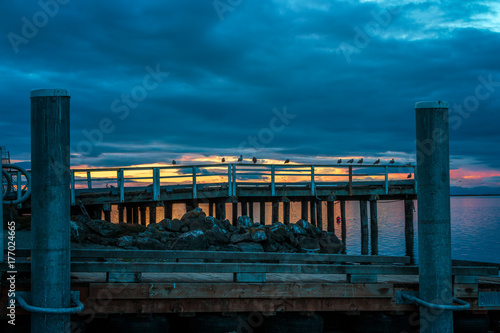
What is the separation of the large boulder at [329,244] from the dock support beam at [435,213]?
41.1ft

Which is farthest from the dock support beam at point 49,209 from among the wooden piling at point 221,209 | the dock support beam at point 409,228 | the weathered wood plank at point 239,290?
the dock support beam at point 409,228

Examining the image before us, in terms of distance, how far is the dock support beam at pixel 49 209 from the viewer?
5836 mm

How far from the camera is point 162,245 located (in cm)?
1555

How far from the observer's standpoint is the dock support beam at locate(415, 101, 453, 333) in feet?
21.7

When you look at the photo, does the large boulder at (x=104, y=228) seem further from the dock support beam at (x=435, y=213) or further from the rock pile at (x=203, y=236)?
the dock support beam at (x=435, y=213)

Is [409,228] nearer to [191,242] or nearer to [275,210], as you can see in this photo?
[275,210]

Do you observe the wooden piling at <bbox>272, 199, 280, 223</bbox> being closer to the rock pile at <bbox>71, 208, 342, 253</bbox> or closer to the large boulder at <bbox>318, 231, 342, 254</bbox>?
the rock pile at <bbox>71, 208, 342, 253</bbox>

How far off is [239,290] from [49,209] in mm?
2518

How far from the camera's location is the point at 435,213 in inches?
260

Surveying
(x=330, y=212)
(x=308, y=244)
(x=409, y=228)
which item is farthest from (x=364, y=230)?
(x=308, y=244)

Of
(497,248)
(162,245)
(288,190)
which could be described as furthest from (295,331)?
(497,248)

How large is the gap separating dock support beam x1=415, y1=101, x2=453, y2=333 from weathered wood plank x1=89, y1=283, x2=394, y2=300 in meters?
0.62

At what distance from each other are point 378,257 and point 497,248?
1354 inches

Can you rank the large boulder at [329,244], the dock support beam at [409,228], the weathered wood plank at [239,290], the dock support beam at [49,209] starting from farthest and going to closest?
the dock support beam at [409,228] → the large boulder at [329,244] → the weathered wood plank at [239,290] → the dock support beam at [49,209]
